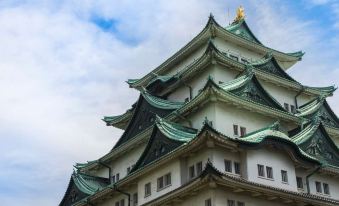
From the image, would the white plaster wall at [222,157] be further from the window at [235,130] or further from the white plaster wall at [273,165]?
the window at [235,130]

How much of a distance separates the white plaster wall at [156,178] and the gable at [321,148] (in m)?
10.0

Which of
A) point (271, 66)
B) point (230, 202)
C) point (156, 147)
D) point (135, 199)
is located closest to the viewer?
point (230, 202)

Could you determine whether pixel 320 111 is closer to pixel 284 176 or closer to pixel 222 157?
pixel 284 176

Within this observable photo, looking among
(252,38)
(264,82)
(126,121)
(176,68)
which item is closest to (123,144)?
(126,121)

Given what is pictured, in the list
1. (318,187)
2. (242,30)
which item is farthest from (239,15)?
(318,187)

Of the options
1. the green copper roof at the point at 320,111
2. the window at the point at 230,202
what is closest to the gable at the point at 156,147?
the window at the point at 230,202

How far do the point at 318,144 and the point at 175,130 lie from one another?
37.3 ft

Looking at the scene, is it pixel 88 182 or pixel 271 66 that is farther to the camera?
pixel 88 182

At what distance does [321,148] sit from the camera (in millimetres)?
40406

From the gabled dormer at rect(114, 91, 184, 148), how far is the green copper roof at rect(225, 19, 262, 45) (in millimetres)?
11532

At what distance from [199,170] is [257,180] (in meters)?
3.89

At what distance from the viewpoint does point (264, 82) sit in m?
45.7

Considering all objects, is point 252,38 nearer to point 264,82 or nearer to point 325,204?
point 264,82

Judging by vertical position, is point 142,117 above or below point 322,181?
above
